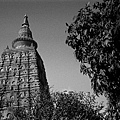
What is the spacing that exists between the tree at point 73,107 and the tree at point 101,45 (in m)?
13.5

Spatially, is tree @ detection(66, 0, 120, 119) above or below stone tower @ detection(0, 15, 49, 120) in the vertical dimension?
below

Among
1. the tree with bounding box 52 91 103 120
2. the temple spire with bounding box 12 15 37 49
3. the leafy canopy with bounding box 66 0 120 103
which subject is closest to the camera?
the leafy canopy with bounding box 66 0 120 103

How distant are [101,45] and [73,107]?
15.6 meters

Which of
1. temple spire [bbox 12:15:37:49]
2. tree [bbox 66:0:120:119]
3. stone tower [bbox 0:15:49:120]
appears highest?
temple spire [bbox 12:15:37:49]

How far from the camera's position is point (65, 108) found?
19625mm

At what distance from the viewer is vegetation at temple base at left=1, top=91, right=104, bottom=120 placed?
19.0 m

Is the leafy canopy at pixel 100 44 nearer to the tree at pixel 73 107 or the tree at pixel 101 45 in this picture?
the tree at pixel 101 45

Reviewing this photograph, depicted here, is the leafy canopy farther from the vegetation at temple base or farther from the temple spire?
the temple spire

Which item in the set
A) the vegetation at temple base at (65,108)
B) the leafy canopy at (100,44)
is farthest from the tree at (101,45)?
the vegetation at temple base at (65,108)

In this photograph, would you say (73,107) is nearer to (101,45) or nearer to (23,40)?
(101,45)

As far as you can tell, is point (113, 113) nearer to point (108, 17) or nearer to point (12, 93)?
point (108, 17)

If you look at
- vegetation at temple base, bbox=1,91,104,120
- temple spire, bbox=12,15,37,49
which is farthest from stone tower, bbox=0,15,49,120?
vegetation at temple base, bbox=1,91,104,120

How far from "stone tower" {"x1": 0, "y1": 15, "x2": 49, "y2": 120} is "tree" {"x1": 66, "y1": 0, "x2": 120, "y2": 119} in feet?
94.6

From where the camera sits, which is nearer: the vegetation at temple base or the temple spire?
the vegetation at temple base
